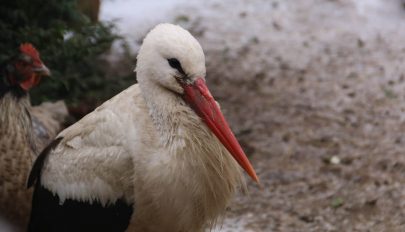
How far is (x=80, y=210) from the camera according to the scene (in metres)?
4.02

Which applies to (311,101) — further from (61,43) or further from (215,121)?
(215,121)

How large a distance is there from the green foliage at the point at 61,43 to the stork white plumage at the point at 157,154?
1.85 meters

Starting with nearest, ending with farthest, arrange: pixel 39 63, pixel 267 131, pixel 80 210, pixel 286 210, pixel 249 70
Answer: pixel 80 210 < pixel 39 63 < pixel 286 210 < pixel 267 131 < pixel 249 70

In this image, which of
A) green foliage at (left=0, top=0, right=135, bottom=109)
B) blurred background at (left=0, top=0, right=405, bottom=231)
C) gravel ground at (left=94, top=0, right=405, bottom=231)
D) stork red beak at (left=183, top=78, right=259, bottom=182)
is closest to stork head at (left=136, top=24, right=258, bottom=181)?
stork red beak at (left=183, top=78, right=259, bottom=182)

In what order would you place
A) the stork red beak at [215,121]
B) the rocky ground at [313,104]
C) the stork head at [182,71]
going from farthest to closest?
the rocky ground at [313,104] < the stork red beak at [215,121] < the stork head at [182,71]

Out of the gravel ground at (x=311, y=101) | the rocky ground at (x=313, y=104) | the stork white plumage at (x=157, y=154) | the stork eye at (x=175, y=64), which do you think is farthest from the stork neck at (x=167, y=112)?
the rocky ground at (x=313, y=104)

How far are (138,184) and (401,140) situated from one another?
3.47 m

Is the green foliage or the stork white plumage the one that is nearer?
the stork white plumage

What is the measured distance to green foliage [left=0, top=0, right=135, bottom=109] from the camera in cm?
579

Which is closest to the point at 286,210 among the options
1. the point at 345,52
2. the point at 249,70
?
the point at 249,70

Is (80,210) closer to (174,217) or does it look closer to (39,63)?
(174,217)

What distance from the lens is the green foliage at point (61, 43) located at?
579 cm

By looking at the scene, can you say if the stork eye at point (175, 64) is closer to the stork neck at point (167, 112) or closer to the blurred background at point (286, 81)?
the stork neck at point (167, 112)

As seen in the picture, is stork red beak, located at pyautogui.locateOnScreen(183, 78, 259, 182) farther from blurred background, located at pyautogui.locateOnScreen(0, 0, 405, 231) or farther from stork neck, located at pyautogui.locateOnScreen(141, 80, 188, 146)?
blurred background, located at pyautogui.locateOnScreen(0, 0, 405, 231)
